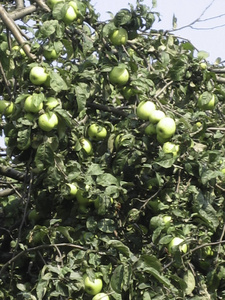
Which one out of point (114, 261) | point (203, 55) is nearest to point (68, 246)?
point (114, 261)

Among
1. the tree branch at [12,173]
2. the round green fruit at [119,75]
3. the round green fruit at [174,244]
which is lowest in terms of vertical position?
the tree branch at [12,173]

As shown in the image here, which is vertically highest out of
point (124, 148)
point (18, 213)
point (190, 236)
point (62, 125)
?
point (62, 125)

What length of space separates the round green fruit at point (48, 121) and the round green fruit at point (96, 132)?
42 cm

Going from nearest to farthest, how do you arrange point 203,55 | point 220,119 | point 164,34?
1. point 203,55
2. point 164,34
3. point 220,119

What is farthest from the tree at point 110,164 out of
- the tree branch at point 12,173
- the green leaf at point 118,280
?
the tree branch at point 12,173

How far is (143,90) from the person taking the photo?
10.5ft

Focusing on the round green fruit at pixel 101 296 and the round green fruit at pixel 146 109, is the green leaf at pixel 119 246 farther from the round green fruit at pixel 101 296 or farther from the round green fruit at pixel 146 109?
the round green fruit at pixel 146 109

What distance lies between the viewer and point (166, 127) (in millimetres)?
3006

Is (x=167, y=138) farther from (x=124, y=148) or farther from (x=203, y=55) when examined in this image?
(x=203, y=55)

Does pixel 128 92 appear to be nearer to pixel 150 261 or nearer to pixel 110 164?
pixel 110 164

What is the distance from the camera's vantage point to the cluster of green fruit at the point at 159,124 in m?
3.02

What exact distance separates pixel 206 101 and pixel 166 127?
41 cm

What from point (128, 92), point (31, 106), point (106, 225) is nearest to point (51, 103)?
point (31, 106)

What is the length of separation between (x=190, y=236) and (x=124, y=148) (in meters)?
0.48
